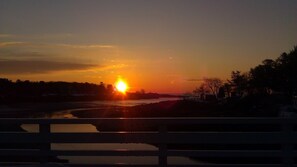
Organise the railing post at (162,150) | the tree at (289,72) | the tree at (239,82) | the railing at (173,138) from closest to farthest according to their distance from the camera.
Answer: the railing at (173,138)
the railing post at (162,150)
the tree at (289,72)
the tree at (239,82)

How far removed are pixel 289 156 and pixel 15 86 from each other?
591 feet

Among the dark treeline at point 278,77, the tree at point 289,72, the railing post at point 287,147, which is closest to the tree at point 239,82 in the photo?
the dark treeline at point 278,77

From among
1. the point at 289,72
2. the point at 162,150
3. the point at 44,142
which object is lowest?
the point at 162,150

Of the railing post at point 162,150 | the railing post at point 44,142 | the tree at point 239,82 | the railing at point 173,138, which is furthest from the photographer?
the tree at point 239,82

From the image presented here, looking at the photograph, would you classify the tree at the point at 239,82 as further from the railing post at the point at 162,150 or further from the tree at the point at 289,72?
the railing post at the point at 162,150

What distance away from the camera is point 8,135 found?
784 centimetres

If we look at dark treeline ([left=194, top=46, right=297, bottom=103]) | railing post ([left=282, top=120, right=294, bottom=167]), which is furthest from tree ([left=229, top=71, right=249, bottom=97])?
railing post ([left=282, top=120, right=294, bottom=167])

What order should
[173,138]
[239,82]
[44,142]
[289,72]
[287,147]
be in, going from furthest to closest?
[239,82] < [289,72] < [44,142] < [173,138] < [287,147]

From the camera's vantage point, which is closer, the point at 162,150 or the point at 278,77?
the point at 162,150

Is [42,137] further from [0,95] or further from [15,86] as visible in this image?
[15,86]

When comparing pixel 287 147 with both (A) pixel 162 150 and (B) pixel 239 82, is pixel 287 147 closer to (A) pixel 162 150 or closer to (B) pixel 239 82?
(A) pixel 162 150

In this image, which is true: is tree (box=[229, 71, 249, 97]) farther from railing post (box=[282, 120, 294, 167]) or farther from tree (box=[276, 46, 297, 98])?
railing post (box=[282, 120, 294, 167])

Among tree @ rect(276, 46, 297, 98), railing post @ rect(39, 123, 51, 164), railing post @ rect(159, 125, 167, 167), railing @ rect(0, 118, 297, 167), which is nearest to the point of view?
railing @ rect(0, 118, 297, 167)

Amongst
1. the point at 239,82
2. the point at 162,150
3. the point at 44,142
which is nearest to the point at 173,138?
the point at 162,150
